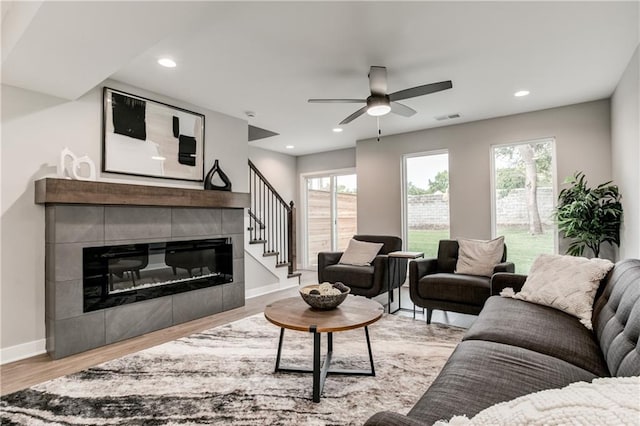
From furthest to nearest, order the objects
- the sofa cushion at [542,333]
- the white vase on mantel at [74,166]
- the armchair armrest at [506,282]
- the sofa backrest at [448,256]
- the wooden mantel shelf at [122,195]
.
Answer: the sofa backrest at [448,256] → the white vase on mantel at [74,166] → the wooden mantel shelf at [122,195] → the armchair armrest at [506,282] → the sofa cushion at [542,333]

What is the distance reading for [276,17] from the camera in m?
2.35

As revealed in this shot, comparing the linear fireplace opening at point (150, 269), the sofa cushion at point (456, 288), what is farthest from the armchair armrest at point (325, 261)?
the sofa cushion at point (456, 288)

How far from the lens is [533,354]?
5.17 feet

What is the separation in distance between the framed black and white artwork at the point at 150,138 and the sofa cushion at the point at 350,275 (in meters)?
2.07

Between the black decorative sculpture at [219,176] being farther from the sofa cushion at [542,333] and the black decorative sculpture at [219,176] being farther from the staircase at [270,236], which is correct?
the sofa cushion at [542,333]

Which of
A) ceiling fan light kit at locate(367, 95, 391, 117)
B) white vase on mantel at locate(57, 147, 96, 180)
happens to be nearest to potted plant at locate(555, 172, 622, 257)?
ceiling fan light kit at locate(367, 95, 391, 117)

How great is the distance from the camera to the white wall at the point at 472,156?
4.19 meters

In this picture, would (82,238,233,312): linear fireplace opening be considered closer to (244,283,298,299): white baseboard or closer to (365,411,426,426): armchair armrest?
(244,283,298,299): white baseboard

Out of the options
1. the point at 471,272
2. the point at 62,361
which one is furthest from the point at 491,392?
the point at 62,361

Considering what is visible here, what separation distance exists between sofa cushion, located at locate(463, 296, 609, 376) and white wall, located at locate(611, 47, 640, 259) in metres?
1.72

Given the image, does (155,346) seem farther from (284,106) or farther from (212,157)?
(284,106)

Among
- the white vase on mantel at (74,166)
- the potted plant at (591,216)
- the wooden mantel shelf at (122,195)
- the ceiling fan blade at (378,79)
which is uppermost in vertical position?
the ceiling fan blade at (378,79)

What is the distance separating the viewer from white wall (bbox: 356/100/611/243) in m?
4.19

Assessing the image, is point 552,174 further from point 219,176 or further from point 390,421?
point 390,421
